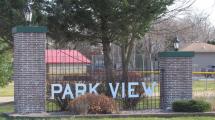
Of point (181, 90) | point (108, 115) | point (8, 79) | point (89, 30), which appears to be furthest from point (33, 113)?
point (8, 79)

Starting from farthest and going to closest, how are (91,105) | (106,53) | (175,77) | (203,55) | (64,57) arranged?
(203,55)
(64,57)
(106,53)
(175,77)
(91,105)

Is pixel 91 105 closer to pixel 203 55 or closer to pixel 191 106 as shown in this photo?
pixel 191 106

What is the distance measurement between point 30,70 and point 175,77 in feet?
18.0

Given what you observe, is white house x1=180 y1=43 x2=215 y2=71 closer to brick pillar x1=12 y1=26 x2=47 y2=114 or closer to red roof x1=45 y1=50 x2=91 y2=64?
red roof x1=45 y1=50 x2=91 y2=64

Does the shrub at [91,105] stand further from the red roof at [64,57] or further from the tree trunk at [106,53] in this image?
the tree trunk at [106,53]

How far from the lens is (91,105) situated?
18234mm

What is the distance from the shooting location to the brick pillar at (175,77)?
67.0 feet

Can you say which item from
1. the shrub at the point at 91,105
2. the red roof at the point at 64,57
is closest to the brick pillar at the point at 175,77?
the shrub at the point at 91,105

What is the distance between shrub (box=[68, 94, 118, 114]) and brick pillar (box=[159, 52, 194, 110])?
283 cm

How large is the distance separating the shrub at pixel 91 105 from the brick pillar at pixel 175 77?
283 cm

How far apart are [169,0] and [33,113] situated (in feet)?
26.7

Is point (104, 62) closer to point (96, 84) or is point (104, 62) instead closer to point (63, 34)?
point (63, 34)

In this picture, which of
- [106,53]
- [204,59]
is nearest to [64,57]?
[106,53]

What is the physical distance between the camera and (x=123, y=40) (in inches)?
1022
